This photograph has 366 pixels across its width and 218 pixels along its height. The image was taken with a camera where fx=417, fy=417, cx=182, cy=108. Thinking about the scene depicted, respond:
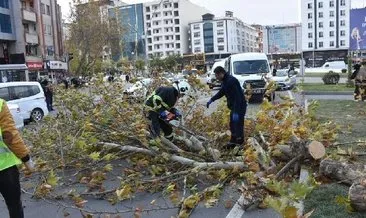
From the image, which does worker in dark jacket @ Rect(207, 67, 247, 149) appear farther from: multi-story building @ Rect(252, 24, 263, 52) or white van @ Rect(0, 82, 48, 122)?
multi-story building @ Rect(252, 24, 263, 52)

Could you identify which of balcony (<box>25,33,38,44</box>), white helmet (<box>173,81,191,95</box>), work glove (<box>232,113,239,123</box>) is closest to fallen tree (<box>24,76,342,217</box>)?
white helmet (<box>173,81,191,95</box>)

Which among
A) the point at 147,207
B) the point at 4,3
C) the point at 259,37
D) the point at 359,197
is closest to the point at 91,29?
the point at 4,3

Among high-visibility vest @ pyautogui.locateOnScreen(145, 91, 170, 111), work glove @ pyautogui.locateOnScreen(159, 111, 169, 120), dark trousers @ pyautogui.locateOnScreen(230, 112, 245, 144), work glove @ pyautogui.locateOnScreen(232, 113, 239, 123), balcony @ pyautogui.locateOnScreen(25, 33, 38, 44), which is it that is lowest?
dark trousers @ pyautogui.locateOnScreen(230, 112, 245, 144)

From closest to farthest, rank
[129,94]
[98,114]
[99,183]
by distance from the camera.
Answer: [99,183]
[98,114]
[129,94]

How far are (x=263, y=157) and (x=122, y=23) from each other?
38080mm

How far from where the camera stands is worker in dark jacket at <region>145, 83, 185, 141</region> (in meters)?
6.80

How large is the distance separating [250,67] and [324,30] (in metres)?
75.1

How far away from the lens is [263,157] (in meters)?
5.06

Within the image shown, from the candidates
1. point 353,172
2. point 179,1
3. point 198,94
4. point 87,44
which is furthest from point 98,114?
point 179,1

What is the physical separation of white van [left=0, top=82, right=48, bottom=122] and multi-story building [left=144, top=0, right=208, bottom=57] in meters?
88.5

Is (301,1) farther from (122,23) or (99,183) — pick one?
(99,183)

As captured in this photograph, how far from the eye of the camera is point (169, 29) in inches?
4203

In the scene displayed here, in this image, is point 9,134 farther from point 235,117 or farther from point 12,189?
point 235,117

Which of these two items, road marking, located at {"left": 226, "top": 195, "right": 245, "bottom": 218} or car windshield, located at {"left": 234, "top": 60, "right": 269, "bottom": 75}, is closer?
road marking, located at {"left": 226, "top": 195, "right": 245, "bottom": 218}
